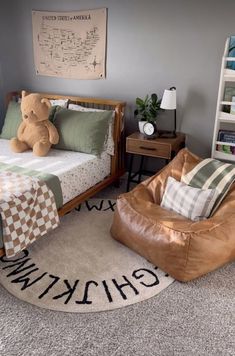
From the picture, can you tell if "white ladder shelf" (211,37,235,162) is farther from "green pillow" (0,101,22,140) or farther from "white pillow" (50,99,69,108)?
"green pillow" (0,101,22,140)

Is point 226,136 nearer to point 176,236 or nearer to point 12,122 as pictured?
point 176,236

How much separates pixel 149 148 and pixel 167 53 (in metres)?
0.97

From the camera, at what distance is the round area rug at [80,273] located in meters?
1.85

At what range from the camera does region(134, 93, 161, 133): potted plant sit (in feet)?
9.91

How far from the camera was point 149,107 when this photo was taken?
3037mm

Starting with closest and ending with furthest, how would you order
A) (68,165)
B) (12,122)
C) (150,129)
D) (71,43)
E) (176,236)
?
(176,236), (68,165), (150,129), (12,122), (71,43)

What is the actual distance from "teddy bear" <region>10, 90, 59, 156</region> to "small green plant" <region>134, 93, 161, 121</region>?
35.0 inches

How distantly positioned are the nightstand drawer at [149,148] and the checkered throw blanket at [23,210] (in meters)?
1.07

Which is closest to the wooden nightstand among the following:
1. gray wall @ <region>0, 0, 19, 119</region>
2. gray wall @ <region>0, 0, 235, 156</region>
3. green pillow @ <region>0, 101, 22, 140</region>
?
gray wall @ <region>0, 0, 235, 156</region>

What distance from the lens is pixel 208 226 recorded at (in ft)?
6.35

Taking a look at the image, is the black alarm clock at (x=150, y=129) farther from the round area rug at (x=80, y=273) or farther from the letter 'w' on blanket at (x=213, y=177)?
the round area rug at (x=80, y=273)

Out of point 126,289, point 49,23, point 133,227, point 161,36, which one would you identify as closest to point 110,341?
point 126,289

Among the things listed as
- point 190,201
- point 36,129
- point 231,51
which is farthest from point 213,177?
point 36,129

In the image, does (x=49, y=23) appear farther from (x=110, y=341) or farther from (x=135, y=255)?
(x=110, y=341)
